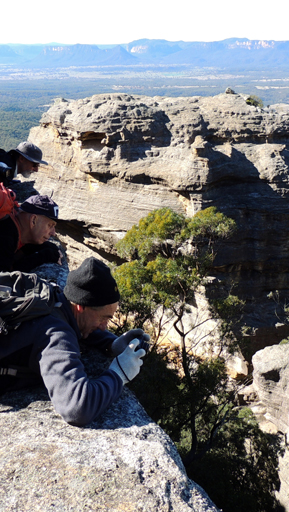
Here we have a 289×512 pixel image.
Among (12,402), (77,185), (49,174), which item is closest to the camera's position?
(12,402)

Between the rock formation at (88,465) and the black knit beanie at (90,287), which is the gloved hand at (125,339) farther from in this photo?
the rock formation at (88,465)

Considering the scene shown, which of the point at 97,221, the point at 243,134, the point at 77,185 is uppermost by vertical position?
the point at 243,134

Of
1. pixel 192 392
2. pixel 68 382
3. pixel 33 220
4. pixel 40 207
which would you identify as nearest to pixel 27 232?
pixel 33 220

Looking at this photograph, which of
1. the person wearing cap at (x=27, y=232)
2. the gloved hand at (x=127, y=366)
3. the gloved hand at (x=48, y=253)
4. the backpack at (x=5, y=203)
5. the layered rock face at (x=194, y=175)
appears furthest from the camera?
the layered rock face at (x=194, y=175)

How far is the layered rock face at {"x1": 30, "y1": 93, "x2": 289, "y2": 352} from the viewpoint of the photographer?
752 inches

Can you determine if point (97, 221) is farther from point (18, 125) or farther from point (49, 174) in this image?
point (18, 125)

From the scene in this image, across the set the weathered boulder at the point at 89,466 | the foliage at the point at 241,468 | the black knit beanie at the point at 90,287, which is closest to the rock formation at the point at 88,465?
the weathered boulder at the point at 89,466

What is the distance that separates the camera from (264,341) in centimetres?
1966

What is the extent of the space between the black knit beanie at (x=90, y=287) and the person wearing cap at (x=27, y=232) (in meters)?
1.53

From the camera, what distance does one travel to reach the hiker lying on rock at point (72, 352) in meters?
2.79

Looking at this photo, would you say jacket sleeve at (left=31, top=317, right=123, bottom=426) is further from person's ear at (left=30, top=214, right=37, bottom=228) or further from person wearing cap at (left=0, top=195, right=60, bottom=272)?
person's ear at (left=30, top=214, right=37, bottom=228)

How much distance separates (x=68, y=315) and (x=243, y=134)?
19094 mm

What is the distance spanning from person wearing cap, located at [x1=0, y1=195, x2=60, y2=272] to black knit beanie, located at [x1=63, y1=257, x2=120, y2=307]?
5.00ft

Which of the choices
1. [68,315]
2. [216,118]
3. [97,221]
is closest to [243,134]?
[216,118]
